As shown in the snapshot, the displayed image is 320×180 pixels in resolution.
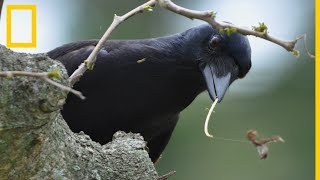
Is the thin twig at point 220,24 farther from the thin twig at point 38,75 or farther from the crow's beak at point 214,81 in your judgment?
the crow's beak at point 214,81

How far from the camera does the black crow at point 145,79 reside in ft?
13.1

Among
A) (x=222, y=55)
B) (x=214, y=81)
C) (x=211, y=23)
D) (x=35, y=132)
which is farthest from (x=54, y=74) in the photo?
(x=222, y=55)

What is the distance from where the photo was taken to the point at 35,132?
7.29 feet

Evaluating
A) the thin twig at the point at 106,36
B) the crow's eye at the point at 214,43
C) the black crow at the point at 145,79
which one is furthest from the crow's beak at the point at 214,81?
the thin twig at the point at 106,36

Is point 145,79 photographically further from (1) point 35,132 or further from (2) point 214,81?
(1) point 35,132

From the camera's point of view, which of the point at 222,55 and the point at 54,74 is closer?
the point at 54,74

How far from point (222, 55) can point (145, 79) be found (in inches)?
15.1

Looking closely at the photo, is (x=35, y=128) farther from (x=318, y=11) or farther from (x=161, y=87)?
(x=318, y=11)

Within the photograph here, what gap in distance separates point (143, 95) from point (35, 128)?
187 centimetres

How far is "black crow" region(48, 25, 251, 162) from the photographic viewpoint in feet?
13.1

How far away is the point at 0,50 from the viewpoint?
7.06 ft

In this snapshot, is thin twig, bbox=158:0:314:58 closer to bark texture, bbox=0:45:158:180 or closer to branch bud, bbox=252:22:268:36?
branch bud, bbox=252:22:268:36

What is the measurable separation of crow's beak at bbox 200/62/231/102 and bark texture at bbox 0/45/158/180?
1.24m

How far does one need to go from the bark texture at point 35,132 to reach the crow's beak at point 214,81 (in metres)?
1.24
